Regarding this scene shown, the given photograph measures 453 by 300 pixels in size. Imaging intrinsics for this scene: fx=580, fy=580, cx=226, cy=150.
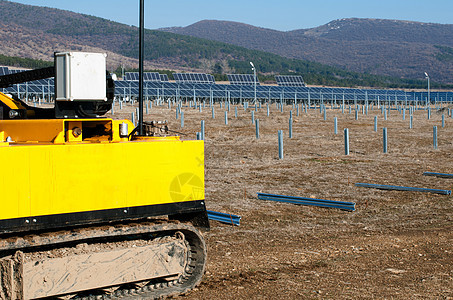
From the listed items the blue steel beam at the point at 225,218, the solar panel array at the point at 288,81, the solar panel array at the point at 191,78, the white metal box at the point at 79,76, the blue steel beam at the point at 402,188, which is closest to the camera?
the white metal box at the point at 79,76

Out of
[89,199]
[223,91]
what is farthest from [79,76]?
[223,91]

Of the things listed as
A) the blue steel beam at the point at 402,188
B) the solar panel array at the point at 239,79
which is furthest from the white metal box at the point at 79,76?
the solar panel array at the point at 239,79

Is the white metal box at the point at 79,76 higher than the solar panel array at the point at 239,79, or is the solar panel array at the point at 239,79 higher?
the solar panel array at the point at 239,79

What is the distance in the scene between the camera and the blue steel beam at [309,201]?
37.9 ft

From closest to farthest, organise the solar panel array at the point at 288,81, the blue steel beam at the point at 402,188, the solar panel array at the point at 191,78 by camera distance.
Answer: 1. the blue steel beam at the point at 402,188
2. the solar panel array at the point at 191,78
3. the solar panel array at the point at 288,81

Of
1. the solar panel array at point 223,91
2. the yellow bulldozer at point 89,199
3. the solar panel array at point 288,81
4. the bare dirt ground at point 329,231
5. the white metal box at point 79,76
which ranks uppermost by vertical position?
the solar panel array at point 288,81

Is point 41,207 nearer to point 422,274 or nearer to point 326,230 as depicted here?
point 422,274

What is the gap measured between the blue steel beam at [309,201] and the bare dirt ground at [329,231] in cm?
17

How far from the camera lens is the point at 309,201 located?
39.5 ft

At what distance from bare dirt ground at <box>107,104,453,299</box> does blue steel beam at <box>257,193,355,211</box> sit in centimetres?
17

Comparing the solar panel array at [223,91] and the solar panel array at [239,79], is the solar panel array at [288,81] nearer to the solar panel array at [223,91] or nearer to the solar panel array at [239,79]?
the solar panel array at [239,79]

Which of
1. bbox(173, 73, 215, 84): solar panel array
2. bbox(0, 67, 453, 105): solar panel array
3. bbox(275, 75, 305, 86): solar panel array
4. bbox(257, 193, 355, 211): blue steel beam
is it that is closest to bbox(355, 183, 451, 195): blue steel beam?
bbox(257, 193, 355, 211): blue steel beam

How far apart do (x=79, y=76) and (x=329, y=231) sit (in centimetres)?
550

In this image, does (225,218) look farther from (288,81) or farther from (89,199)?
(288,81)
